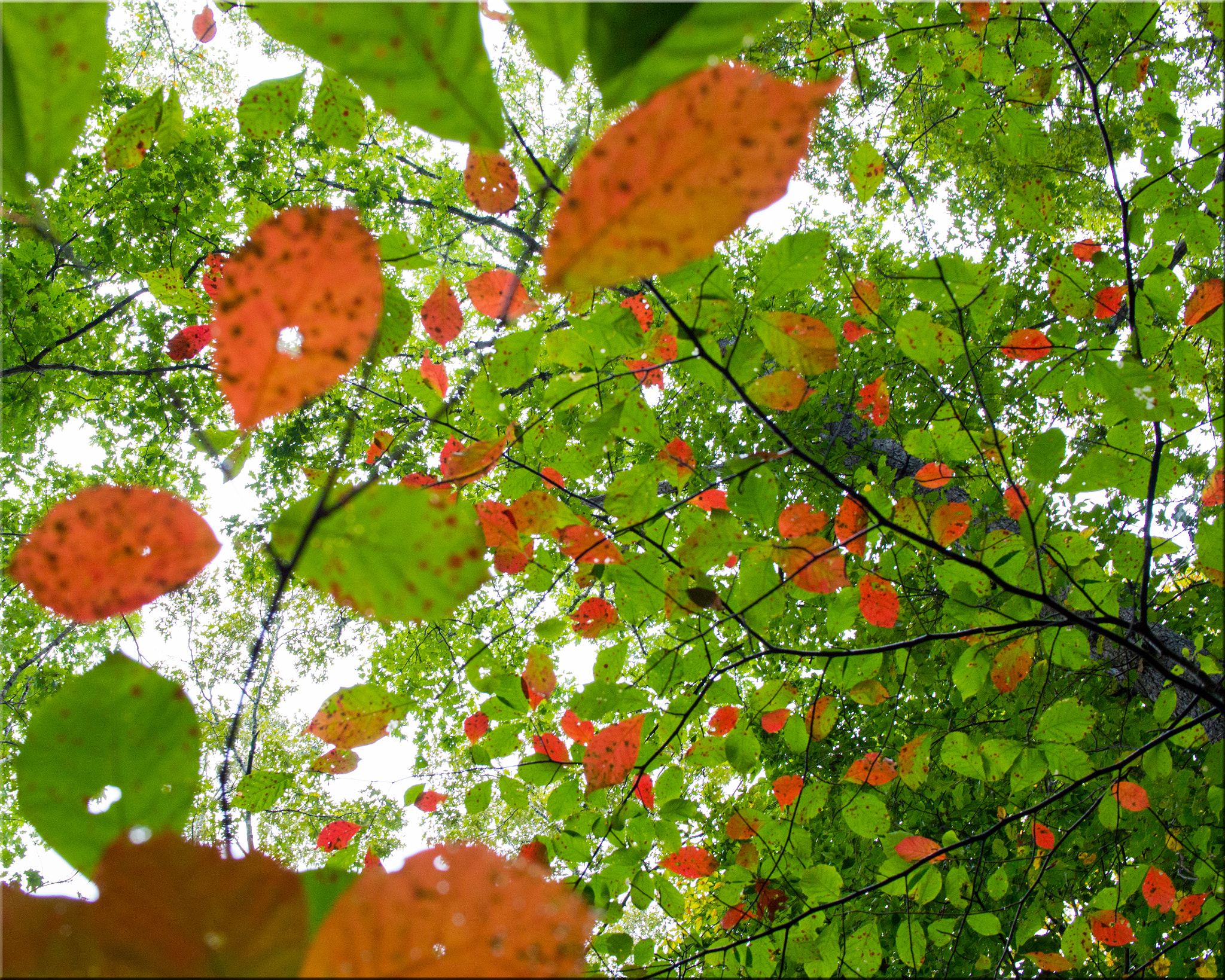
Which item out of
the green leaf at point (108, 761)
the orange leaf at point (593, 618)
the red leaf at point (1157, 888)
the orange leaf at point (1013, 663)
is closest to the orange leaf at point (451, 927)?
the green leaf at point (108, 761)

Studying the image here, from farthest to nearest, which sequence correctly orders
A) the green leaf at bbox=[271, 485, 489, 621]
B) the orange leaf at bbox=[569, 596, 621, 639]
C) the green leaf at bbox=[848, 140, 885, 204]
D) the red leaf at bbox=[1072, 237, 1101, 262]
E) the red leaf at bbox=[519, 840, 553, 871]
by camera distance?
the red leaf at bbox=[1072, 237, 1101, 262] → the red leaf at bbox=[519, 840, 553, 871] → the orange leaf at bbox=[569, 596, 621, 639] → the green leaf at bbox=[848, 140, 885, 204] → the green leaf at bbox=[271, 485, 489, 621]

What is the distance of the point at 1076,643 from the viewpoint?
125 centimetres

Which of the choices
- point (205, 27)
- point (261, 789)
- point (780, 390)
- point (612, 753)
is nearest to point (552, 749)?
point (612, 753)

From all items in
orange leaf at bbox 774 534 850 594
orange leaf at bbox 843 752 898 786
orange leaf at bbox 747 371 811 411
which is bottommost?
orange leaf at bbox 843 752 898 786

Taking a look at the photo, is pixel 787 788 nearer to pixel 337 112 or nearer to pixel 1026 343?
pixel 1026 343

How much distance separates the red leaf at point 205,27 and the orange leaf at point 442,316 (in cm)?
47

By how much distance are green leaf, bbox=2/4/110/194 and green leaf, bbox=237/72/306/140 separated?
0.53 meters

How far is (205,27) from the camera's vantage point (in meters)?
1.05

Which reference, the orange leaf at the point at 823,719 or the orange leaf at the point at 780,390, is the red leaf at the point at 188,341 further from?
the orange leaf at the point at 823,719

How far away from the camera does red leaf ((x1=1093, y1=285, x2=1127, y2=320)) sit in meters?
1.36

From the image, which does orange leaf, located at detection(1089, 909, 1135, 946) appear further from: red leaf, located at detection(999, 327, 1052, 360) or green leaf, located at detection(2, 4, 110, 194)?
green leaf, located at detection(2, 4, 110, 194)

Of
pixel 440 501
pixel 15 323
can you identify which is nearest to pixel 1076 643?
pixel 440 501

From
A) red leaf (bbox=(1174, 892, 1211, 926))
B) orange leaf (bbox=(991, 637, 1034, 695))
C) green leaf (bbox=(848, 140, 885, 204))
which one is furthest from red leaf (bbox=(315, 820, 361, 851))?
red leaf (bbox=(1174, 892, 1211, 926))

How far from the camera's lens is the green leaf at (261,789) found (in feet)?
3.91
